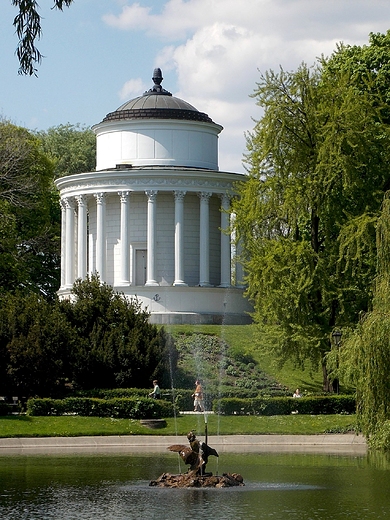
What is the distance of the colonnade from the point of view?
71125 mm

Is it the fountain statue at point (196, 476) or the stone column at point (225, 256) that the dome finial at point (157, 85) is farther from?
the fountain statue at point (196, 476)

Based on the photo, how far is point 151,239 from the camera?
234 ft

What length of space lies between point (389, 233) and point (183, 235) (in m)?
34.0

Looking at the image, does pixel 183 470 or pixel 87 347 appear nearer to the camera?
pixel 183 470

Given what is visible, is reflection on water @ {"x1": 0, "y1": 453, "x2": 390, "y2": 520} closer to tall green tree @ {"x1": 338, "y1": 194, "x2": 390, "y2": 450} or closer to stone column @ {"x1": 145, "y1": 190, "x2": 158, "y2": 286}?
tall green tree @ {"x1": 338, "y1": 194, "x2": 390, "y2": 450}

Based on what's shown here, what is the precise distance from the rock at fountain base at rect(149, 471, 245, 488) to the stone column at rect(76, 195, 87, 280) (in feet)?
146

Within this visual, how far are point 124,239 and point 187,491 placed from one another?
145 ft

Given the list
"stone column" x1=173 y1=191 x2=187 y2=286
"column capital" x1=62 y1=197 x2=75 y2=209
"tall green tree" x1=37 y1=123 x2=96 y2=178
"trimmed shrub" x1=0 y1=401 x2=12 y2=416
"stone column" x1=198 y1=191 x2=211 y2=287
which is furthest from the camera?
"tall green tree" x1=37 y1=123 x2=96 y2=178

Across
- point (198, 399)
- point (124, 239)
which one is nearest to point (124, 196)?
point (124, 239)

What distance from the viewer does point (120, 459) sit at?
116 ft

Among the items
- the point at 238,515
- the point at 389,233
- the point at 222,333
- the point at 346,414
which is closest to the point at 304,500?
the point at 238,515

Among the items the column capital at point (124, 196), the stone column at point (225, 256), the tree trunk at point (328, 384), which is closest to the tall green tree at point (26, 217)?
the column capital at point (124, 196)

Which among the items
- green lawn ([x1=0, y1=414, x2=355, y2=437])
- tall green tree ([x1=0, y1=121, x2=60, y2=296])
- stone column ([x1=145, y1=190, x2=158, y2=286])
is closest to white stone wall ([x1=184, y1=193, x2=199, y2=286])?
stone column ([x1=145, y1=190, x2=158, y2=286])

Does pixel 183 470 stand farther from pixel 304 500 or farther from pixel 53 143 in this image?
pixel 53 143
